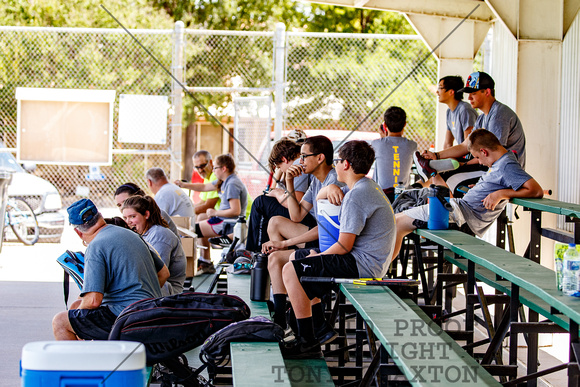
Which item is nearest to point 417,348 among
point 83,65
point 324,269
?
point 324,269

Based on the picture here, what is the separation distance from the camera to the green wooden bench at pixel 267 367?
134 inches

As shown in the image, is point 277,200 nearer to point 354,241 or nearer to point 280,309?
point 280,309

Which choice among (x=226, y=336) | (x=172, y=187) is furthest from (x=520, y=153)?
(x=172, y=187)

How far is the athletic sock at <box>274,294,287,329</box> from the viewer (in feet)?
17.5

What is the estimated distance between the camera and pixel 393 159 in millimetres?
6867

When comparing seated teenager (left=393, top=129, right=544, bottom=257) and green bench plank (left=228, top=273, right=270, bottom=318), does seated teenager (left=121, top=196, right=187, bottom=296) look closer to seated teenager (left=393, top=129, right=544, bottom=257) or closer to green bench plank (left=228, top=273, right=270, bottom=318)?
green bench plank (left=228, top=273, right=270, bottom=318)

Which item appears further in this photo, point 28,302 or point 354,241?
point 28,302

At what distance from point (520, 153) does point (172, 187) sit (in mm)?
4138

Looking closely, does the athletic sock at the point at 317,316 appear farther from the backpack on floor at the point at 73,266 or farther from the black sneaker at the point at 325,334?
the backpack on floor at the point at 73,266

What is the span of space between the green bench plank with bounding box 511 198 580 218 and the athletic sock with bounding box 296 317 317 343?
1839 mm

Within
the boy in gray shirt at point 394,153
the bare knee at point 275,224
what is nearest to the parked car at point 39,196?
the boy in gray shirt at point 394,153

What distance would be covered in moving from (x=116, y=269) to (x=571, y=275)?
259cm

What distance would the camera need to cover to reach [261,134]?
11.4 metres

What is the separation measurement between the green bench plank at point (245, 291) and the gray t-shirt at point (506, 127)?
8.06 feet
